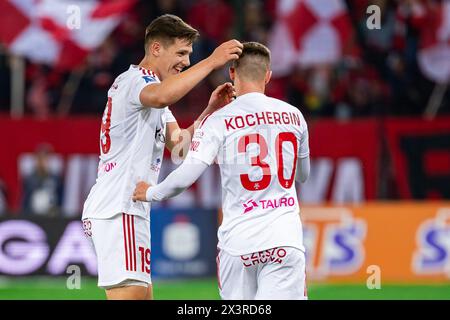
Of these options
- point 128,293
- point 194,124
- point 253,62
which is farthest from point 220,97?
point 128,293

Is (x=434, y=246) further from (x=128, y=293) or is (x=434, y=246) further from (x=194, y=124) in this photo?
(x=128, y=293)

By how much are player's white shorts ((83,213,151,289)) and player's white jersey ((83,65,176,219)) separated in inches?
2.8

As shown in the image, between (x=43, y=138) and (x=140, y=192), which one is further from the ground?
(x=43, y=138)

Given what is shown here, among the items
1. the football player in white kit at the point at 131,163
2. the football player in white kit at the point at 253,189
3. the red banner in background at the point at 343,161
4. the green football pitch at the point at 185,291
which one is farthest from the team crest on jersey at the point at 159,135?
the red banner in background at the point at 343,161

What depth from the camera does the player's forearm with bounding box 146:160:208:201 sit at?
26.9 ft

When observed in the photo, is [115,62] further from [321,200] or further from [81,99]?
[321,200]

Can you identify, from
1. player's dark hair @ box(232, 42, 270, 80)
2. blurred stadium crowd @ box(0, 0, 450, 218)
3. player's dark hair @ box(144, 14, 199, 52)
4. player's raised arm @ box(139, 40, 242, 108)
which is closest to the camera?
player's raised arm @ box(139, 40, 242, 108)

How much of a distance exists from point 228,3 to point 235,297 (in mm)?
12956

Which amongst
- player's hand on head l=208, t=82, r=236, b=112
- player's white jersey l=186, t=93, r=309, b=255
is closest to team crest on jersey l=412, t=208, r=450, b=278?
player's hand on head l=208, t=82, r=236, b=112

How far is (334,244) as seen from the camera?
16.8 meters

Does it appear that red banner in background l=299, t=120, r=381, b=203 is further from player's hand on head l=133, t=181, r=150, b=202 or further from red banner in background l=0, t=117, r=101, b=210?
player's hand on head l=133, t=181, r=150, b=202

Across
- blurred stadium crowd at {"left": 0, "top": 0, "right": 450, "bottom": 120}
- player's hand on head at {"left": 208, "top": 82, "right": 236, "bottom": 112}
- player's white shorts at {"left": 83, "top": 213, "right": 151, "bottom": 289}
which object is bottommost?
player's white shorts at {"left": 83, "top": 213, "right": 151, "bottom": 289}

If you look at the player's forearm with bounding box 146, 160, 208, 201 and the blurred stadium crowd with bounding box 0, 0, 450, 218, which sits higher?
the blurred stadium crowd with bounding box 0, 0, 450, 218

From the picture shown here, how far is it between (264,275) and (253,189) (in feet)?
1.94
